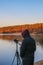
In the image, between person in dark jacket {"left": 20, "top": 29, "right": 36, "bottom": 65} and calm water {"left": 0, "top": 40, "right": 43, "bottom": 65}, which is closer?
person in dark jacket {"left": 20, "top": 29, "right": 36, "bottom": 65}

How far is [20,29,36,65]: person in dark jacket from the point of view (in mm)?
3117

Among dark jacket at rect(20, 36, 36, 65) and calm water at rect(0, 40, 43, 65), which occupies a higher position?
dark jacket at rect(20, 36, 36, 65)

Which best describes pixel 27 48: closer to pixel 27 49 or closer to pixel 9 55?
pixel 27 49

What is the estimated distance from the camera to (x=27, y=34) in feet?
10.3

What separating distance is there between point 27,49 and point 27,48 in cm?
1

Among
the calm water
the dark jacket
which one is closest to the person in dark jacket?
the dark jacket

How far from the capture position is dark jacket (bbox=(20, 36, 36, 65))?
3115 mm

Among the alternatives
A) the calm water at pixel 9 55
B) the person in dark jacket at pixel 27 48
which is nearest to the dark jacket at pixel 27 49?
the person in dark jacket at pixel 27 48

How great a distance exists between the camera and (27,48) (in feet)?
10.3

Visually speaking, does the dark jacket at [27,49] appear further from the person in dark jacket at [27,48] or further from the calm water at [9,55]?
the calm water at [9,55]

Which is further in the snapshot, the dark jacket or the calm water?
the calm water

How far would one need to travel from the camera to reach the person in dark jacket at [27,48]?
123 inches

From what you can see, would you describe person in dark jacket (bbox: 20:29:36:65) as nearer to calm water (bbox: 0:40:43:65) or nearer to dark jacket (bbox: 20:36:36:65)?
dark jacket (bbox: 20:36:36:65)

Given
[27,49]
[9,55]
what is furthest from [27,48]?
[9,55]
